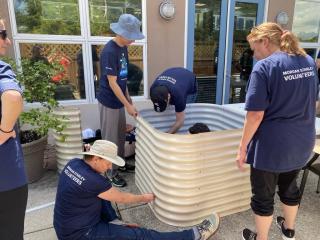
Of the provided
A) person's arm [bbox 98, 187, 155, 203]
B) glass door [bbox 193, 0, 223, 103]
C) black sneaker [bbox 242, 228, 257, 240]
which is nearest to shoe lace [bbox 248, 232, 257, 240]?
black sneaker [bbox 242, 228, 257, 240]

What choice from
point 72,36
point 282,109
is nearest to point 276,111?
point 282,109

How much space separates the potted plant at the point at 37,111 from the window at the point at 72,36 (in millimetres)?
337

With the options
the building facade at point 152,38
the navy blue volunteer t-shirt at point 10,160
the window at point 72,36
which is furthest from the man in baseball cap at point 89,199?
the window at point 72,36

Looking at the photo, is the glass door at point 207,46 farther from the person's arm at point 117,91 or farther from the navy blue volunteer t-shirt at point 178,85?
the person's arm at point 117,91

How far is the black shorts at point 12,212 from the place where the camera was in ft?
4.28

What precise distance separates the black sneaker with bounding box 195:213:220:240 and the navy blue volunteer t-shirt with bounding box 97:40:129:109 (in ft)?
4.68

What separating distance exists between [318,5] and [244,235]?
5018mm

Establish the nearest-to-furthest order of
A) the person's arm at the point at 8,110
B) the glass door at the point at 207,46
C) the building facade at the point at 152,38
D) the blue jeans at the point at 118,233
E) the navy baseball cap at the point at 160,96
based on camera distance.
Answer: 1. the person's arm at the point at 8,110
2. the blue jeans at the point at 118,233
3. the navy baseball cap at the point at 160,96
4. the building facade at the point at 152,38
5. the glass door at the point at 207,46

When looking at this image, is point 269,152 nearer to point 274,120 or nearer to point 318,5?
point 274,120

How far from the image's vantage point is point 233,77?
5004mm

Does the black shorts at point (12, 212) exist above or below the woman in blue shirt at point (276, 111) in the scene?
below

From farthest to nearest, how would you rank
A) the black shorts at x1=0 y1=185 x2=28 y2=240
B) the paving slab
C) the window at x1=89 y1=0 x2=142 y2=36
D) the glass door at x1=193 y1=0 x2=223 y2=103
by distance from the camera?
the glass door at x1=193 y1=0 x2=223 y2=103 → the window at x1=89 y1=0 x2=142 y2=36 → the paving slab → the black shorts at x1=0 y1=185 x2=28 y2=240

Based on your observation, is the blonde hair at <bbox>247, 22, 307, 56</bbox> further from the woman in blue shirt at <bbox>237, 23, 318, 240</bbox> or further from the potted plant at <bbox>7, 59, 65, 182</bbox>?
the potted plant at <bbox>7, 59, 65, 182</bbox>

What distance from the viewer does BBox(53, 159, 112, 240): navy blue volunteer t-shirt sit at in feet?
5.57
